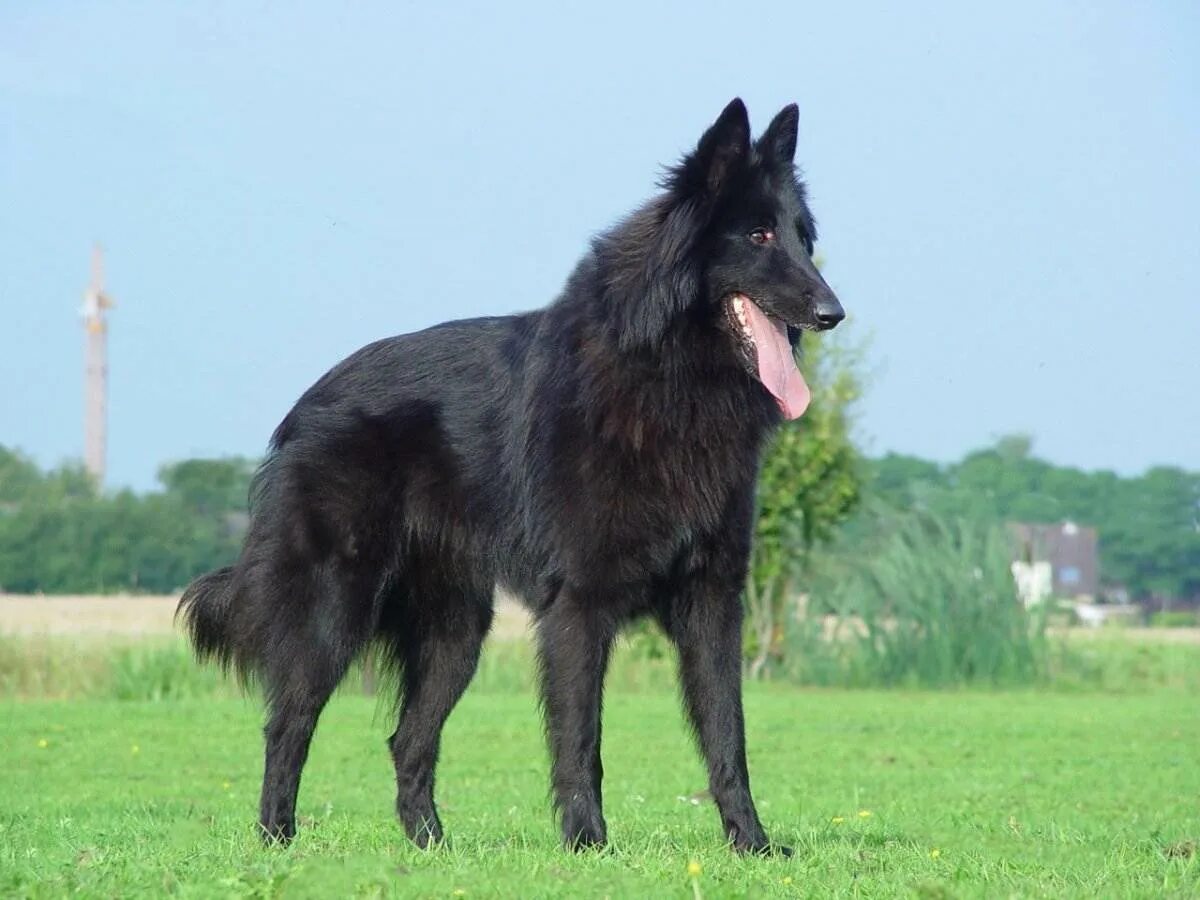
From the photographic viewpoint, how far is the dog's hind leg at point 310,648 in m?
6.38

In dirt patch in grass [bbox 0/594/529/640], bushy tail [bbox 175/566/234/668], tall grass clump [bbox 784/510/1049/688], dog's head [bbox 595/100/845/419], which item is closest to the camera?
dog's head [bbox 595/100/845/419]

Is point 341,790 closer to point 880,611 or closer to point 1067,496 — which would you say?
point 880,611

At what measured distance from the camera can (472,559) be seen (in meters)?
6.38

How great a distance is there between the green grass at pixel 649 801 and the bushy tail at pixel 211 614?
78 cm

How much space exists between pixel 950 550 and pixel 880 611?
1.06m

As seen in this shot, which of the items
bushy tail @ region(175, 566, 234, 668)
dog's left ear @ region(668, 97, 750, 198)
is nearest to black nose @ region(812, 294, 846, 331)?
dog's left ear @ region(668, 97, 750, 198)

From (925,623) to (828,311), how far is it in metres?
12.5

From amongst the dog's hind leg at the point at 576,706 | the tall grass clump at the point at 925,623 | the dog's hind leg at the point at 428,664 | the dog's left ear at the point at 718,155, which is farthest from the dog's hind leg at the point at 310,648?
the tall grass clump at the point at 925,623

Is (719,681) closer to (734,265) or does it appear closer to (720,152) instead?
(734,265)

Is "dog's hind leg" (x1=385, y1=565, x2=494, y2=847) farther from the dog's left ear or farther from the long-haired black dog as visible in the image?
the dog's left ear

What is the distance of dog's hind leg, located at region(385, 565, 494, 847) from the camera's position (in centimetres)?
664

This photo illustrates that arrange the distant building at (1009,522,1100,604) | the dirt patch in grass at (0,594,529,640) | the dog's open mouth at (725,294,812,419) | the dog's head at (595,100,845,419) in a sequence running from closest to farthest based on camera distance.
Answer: the dog's head at (595,100,845,419), the dog's open mouth at (725,294,812,419), the dirt patch in grass at (0,594,529,640), the distant building at (1009,522,1100,604)

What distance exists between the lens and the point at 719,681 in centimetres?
577

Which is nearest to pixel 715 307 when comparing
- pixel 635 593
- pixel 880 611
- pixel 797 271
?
pixel 797 271
